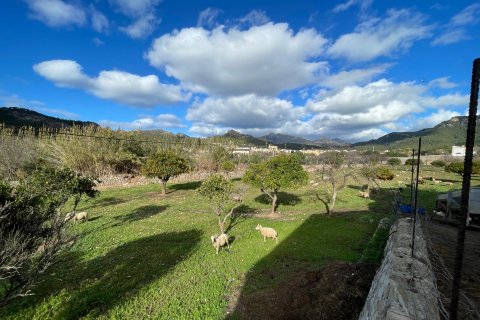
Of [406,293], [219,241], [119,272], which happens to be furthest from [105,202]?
[406,293]

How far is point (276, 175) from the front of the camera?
2438cm

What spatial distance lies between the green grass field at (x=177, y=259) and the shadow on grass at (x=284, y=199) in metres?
3.46

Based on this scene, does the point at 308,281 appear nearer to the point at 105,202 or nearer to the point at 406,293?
the point at 406,293

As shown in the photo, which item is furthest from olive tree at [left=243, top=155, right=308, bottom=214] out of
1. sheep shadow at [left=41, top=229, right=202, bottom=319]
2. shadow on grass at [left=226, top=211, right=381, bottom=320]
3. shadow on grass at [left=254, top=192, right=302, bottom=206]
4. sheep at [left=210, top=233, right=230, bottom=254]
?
sheep at [left=210, top=233, right=230, bottom=254]

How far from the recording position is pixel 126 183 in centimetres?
4497

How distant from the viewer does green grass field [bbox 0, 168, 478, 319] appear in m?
10.1

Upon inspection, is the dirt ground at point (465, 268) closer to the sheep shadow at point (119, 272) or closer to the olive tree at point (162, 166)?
the sheep shadow at point (119, 272)

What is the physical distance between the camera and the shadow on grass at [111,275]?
10039 millimetres

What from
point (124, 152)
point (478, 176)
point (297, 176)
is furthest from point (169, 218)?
point (478, 176)

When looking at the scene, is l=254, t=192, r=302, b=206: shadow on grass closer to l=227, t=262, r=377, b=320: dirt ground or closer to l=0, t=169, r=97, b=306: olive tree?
l=227, t=262, r=377, b=320: dirt ground

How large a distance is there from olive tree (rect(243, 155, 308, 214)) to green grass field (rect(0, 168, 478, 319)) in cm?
289

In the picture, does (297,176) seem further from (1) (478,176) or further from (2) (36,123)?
(2) (36,123)

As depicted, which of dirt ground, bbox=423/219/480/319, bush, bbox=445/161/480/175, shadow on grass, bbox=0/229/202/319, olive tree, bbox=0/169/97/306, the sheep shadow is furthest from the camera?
bush, bbox=445/161/480/175

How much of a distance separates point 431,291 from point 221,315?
674 cm
